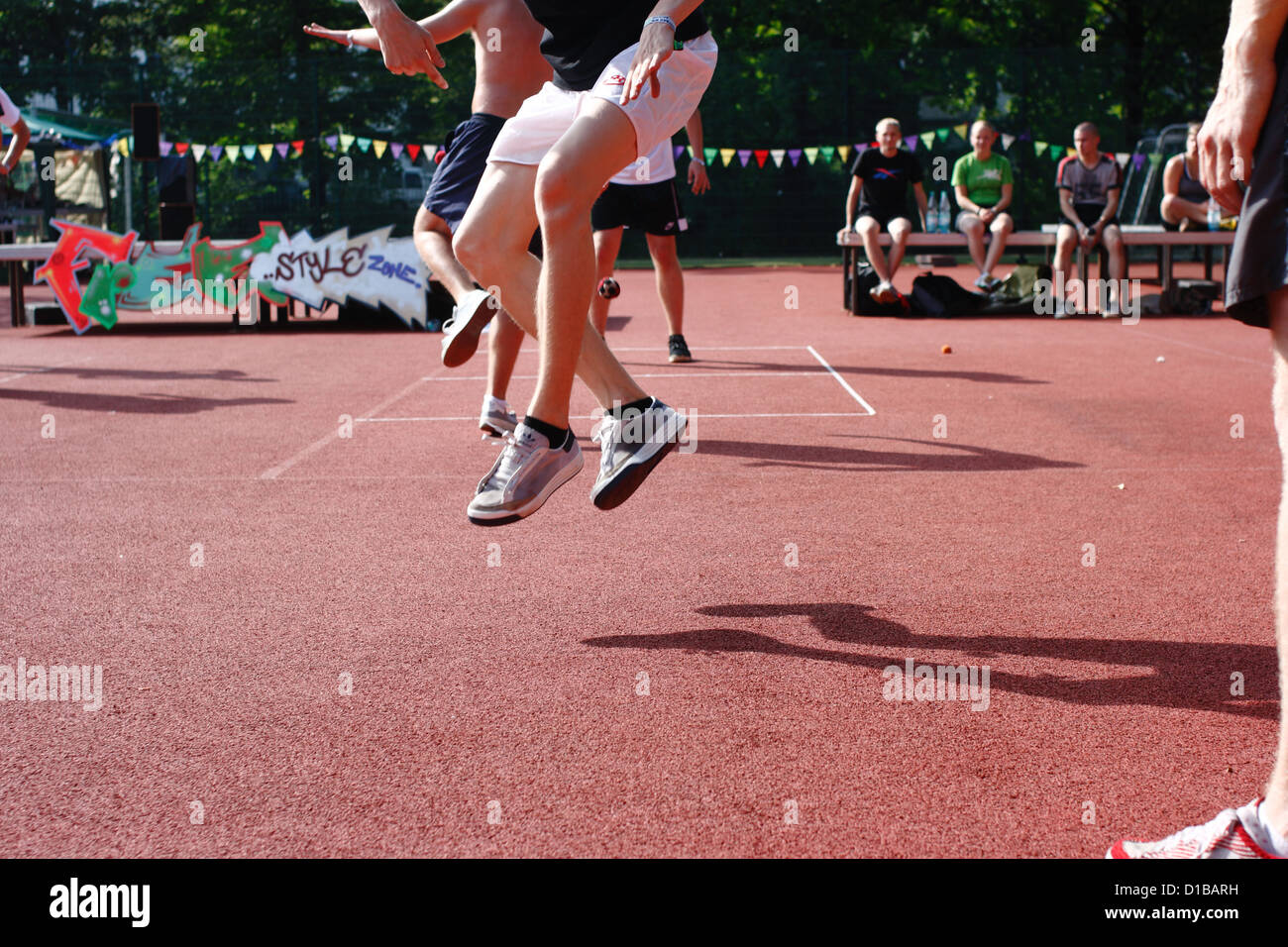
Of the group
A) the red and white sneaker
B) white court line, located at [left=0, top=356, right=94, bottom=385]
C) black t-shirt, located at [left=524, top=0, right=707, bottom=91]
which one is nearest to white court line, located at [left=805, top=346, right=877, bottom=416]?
black t-shirt, located at [left=524, top=0, right=707, bottom=91]

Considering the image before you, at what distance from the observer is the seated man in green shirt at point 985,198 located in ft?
46.3

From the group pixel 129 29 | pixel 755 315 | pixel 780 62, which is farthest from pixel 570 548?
pixel 129 29

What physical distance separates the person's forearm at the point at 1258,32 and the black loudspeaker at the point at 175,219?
1743 centimetres

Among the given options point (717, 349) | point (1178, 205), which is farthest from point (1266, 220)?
point (1178, 205)

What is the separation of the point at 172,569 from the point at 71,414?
164 inches

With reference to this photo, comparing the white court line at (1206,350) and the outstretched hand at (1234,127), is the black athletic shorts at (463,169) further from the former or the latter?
the white court line at (1206,350)

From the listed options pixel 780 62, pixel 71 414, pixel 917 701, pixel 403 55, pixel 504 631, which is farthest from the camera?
pixel 780 62

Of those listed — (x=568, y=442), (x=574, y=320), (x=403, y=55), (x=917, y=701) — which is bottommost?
(x=917, y=701)

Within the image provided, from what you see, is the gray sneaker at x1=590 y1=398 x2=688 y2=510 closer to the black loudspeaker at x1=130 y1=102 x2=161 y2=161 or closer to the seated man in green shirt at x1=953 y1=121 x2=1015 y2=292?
the seated man in green shirt at x1=953 y1=121 x2=1015 y2=292

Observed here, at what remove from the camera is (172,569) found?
4.22 metres

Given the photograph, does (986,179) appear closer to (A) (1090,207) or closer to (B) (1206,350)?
(A) (1090,207)

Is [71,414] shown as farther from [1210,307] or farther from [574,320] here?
[1210,307]

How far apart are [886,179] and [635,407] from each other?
1070 centimetres

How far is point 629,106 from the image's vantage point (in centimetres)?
354
